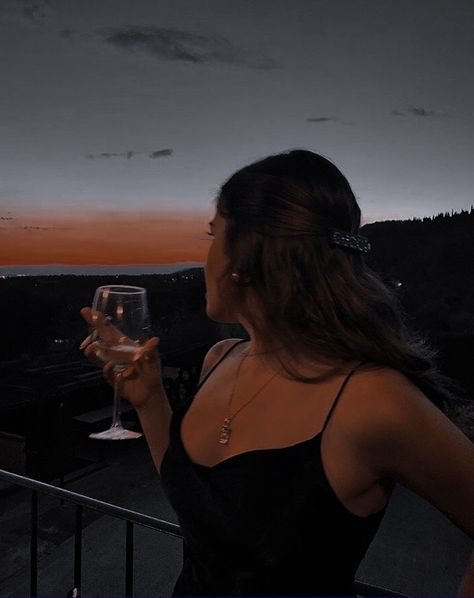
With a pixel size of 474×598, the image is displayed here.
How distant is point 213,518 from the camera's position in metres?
0.88

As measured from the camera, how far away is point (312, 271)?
87 centimetres

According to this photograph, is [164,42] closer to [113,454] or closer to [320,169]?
[320,169]

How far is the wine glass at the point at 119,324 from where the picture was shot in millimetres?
1148

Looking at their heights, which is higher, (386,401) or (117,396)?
(386,401)

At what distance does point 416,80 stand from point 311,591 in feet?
20.7

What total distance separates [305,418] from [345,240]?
0.33 metres

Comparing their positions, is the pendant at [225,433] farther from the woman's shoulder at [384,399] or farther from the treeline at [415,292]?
the treeline at [415,292]

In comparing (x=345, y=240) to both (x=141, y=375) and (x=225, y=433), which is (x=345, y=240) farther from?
(x=141, y=375)

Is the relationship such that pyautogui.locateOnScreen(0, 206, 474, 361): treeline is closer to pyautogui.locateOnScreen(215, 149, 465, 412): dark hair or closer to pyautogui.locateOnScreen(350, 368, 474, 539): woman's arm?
pyautogui.locateOnScreen(215, 149, 465, 412): dark hair

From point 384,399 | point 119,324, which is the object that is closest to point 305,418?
point 384,399

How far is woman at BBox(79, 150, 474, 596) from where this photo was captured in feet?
2.43

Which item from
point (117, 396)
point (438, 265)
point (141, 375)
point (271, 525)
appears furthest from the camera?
point (438, 265)

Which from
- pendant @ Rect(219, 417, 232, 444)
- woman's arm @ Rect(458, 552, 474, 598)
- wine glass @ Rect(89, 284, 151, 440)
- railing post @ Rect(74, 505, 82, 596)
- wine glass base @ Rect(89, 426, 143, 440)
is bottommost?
railing post @ Rect(74, 505, 82, 596)

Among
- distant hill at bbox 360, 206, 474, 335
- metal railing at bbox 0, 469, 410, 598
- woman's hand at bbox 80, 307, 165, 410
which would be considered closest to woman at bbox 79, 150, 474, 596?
woman's hand at bbox 80, 307, 165, 410
